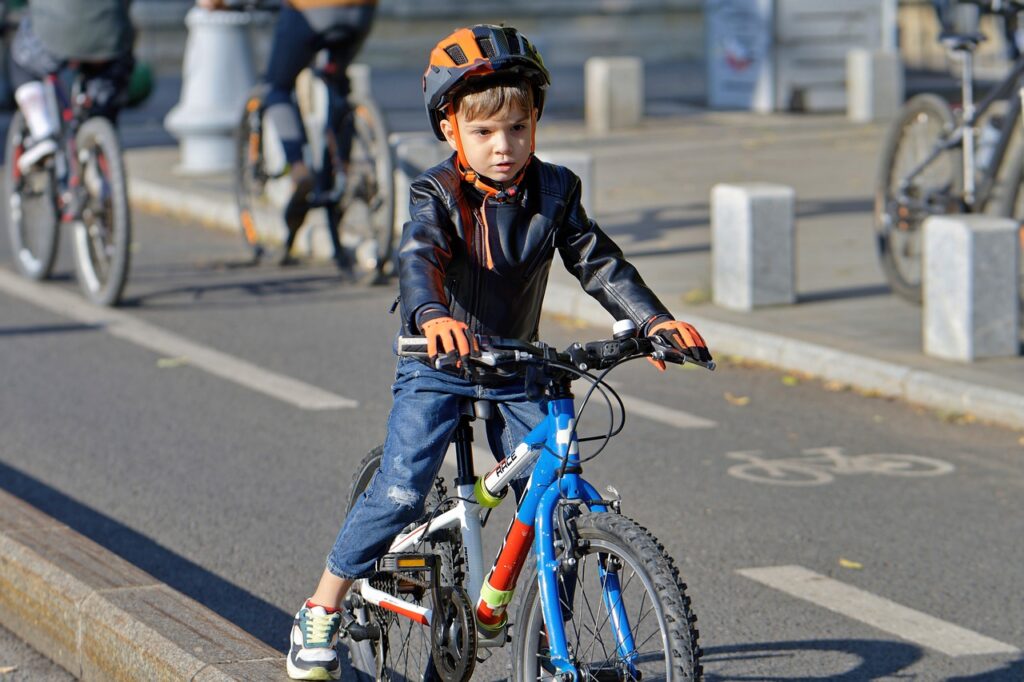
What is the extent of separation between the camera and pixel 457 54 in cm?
354

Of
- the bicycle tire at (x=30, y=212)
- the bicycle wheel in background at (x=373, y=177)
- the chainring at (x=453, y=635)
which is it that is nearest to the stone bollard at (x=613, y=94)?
the bicycle wheel in background at (x=373, y=177)

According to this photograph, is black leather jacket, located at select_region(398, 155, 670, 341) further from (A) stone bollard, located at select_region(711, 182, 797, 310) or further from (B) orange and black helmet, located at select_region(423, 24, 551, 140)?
(A) stone bollard, located at select_region(711, 182, 797, 310)

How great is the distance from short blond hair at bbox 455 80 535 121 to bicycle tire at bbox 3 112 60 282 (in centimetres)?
706

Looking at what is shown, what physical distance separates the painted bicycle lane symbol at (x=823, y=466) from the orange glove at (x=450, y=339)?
338 cm

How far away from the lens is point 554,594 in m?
3.45

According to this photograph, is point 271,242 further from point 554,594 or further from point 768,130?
point 554,594

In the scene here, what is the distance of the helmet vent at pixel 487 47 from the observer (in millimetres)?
3523

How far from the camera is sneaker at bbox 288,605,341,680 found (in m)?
4.01

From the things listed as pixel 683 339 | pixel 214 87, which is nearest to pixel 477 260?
pixel 683 339

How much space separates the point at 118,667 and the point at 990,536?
9.53 feet

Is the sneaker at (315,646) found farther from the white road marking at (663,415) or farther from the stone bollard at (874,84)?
the stone bollard at (874,84)

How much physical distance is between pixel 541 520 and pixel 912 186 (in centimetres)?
639

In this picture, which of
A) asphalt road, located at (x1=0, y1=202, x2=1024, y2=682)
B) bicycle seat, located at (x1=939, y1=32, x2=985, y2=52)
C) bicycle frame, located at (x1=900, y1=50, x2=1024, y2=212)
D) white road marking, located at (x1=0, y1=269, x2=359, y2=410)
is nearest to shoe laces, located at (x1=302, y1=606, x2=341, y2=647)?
asphalt road, located at (x1=0, y1=202, x2=1024, y2=682)

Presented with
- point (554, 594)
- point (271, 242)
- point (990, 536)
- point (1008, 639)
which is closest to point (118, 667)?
point (554, 594)
